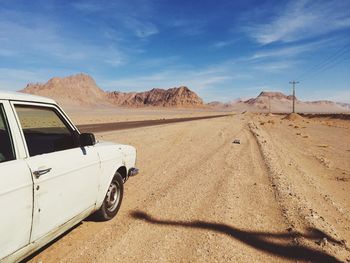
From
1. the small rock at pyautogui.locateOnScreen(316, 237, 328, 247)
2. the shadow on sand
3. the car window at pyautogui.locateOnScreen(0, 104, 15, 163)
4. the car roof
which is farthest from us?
the small rock at pyautogui.locateOnScreen(316, 237, 328, 247)

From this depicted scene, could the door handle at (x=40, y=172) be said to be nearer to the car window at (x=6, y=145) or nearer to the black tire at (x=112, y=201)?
the car window at (x=6, y=145)

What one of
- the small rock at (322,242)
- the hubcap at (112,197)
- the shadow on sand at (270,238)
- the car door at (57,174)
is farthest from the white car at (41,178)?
the small rock at (322,242)

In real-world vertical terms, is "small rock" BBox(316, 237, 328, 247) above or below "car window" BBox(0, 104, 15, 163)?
below

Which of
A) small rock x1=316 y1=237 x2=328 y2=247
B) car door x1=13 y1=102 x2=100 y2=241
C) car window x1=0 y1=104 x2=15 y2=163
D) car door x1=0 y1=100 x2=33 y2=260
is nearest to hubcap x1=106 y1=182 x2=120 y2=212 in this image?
car door x1=13 y1=102 x2=100 y2=241

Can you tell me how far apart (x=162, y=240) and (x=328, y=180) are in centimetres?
647

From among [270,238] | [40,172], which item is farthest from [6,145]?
[270,238]

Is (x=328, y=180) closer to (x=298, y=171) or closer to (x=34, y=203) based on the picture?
(x=298, y=171)

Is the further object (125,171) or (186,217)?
(125,171)

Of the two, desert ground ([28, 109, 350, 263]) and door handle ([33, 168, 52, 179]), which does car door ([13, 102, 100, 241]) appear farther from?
desert ground ([28, 109, 350, 263])

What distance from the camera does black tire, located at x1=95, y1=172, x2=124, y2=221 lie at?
491 cm

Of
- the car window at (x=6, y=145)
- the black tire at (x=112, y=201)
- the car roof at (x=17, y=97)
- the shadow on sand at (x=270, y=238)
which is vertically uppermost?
the car roof at (x=17, y=97)

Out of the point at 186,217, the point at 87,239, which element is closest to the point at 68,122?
the point at 87,239

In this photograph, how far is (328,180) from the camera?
29.7ft

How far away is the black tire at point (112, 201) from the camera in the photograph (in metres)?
4.91
